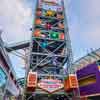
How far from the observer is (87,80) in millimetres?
36719

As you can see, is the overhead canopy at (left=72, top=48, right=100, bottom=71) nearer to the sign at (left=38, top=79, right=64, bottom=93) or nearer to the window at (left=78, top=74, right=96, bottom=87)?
the window at (left=78, top=74, right=96, bottom=87)

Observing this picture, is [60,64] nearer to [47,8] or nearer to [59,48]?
[59,48]

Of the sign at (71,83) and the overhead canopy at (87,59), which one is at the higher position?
the overhead canopy at (87,59)

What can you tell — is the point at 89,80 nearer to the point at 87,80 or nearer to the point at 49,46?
the point at 87,80

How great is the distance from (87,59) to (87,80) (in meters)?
6.24

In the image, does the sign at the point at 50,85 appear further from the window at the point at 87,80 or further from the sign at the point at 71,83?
the window at the point at 87,80

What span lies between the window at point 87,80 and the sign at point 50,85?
5.02m

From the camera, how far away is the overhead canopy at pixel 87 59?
128 ft

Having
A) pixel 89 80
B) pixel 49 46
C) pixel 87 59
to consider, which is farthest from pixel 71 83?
pixel 49 46

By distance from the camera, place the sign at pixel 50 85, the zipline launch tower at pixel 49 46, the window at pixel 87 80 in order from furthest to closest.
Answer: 1. the zipline launch tower at pixel 49 46
2. the sign at pixel 50 85
3. the window at pixel 87 80

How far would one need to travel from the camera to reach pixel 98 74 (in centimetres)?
3316

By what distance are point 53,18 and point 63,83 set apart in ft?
65.6

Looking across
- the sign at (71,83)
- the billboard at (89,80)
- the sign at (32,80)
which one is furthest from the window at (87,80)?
the sign at (32,80)

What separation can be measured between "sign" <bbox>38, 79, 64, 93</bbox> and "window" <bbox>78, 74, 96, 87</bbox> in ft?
16.5
